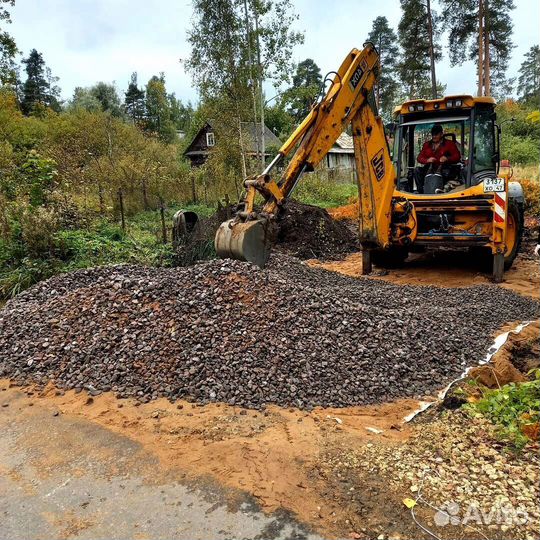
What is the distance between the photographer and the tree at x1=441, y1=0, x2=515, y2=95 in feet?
71.9

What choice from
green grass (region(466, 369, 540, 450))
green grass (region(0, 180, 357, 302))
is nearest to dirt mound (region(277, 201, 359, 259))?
green grass (region(0, 180, 357, 302))

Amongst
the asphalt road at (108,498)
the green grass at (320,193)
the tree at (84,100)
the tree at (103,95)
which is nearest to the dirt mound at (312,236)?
the green grass at (320,193)

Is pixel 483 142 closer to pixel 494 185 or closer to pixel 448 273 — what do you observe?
pixel 494 185

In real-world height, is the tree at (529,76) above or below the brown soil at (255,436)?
above

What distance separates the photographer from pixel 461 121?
7.96m

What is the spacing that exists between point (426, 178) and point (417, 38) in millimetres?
20254

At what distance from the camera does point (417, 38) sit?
81.6 feet

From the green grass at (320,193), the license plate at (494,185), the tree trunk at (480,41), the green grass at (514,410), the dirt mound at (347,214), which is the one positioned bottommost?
the green grass at (514,410)

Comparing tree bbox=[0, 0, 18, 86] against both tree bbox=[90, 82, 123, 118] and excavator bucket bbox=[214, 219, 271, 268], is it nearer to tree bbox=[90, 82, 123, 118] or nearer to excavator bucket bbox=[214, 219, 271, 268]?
excavator bucket bbox=[214, 219, 271, 268]

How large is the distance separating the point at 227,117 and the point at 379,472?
1567cm

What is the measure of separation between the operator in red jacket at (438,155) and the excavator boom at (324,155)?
0.70 m

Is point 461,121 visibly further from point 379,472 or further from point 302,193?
point 302,193

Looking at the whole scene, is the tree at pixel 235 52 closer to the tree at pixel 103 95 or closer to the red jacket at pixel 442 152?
the red jacket at pixel 442 152

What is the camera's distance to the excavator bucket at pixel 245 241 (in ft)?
18.9
